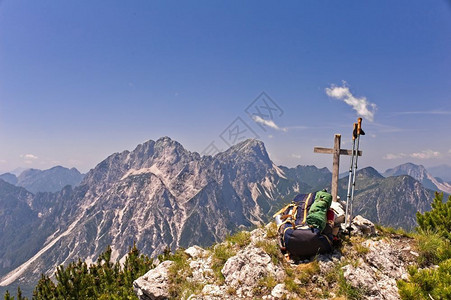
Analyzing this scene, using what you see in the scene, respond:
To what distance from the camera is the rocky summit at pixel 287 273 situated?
822 centimetres

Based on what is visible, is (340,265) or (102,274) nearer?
(340,265)

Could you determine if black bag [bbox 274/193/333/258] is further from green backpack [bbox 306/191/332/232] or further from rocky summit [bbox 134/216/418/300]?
rocky summit [bbox 134/216/418/300]

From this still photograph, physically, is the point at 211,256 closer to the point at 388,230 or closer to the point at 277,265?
the point at 277,265

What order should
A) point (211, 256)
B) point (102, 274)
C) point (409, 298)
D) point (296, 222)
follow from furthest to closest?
1. point (102, 274)
2. point (211, 256)
3. point (296, 222)
4. point (409, 298)

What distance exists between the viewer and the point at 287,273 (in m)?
9.06

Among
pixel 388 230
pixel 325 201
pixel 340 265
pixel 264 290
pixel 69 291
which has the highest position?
pixel 325 201

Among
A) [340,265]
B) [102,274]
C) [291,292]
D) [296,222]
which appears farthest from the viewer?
[102,274]

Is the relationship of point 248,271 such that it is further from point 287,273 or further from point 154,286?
point 154,286

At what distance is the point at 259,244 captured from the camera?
421 inches

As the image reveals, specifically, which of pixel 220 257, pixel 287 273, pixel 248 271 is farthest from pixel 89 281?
pixel 287 273

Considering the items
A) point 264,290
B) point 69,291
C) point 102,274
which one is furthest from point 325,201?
point 69,291

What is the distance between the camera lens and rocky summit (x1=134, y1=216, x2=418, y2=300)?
822cm

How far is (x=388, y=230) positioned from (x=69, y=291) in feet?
64.3

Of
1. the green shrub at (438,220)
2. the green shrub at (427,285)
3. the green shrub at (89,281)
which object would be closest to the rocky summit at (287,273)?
the green shrub at (438,220)
